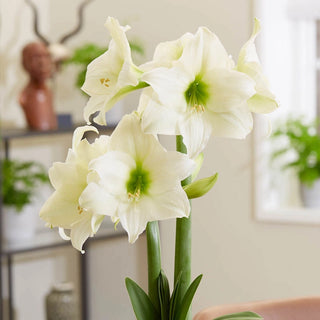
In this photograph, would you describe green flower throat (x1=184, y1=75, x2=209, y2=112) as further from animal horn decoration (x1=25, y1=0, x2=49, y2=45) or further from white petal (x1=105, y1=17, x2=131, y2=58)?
animal horn decoration (x1=25, y1=0, x2=49, y2=45)

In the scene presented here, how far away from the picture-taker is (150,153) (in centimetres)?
83

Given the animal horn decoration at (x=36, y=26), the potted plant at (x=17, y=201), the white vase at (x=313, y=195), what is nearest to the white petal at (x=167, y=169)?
the potted plant at (x=17, y=201)

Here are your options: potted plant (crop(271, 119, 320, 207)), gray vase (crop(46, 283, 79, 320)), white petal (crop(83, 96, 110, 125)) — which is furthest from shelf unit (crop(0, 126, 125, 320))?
white petal (crop(83, 96, 110, 125))

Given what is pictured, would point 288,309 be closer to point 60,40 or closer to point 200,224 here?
point 200,224

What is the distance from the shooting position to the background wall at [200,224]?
3.47 metres

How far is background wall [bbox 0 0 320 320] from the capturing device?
3473mm

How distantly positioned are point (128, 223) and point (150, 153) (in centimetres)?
8

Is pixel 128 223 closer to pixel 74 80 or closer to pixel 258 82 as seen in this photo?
pixel 258 82

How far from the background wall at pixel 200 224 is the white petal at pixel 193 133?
104 inches

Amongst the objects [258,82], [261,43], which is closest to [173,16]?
[261,43]

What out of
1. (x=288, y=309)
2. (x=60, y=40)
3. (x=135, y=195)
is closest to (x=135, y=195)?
(x=135, y=195)

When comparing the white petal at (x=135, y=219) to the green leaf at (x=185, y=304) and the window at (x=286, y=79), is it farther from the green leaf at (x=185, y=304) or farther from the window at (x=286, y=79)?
the window at (x=286, y=79)

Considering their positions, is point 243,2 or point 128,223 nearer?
point 128,223

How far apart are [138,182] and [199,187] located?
0.07 m
